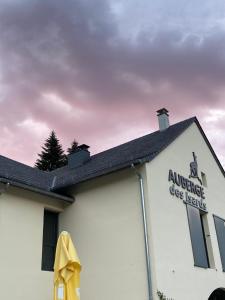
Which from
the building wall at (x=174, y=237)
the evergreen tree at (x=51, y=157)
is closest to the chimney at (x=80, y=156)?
the building wall at (x=174, y=237)

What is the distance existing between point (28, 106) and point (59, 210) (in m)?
6.40

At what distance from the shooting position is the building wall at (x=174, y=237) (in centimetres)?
966

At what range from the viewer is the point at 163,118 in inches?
595

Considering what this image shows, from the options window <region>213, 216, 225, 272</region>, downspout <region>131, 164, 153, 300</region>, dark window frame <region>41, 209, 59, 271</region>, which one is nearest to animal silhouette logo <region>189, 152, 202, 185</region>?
window <region>213, 216, 225, 272</region>

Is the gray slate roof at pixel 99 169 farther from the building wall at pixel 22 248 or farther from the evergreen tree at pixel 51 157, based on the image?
the evergreen tree at pixel 51 157

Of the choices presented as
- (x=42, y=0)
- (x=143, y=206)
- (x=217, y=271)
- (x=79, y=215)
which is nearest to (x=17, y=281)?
(x=79, y=215)

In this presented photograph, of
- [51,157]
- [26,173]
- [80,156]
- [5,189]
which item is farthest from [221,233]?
[51,157]

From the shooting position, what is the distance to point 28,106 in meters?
16.6

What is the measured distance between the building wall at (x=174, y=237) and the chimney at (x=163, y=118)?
158cm

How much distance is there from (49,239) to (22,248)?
165 centimetres

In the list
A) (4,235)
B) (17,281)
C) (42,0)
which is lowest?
(17,281)

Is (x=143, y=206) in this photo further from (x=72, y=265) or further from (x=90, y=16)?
(x=90, y=16)

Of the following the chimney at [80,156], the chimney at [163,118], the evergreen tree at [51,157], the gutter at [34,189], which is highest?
the evergreen tree at [51,157]

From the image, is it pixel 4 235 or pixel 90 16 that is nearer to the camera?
pixel 4 235
